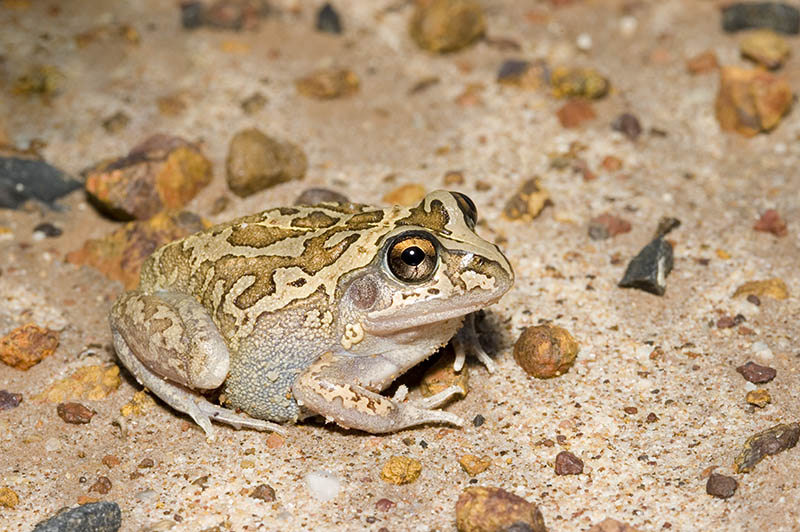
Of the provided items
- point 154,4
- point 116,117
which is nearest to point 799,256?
point 116,117

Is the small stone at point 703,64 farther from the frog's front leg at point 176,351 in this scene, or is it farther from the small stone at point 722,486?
the frog's front leg at point 176,351

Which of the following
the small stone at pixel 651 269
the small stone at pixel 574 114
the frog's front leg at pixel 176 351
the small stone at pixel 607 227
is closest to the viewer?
the frog's front leg at pixel 176 351

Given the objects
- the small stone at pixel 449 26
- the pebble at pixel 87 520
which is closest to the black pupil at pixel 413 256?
the pebble at pixel 87 520

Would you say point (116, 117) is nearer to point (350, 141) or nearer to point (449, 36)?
point (350, 141)

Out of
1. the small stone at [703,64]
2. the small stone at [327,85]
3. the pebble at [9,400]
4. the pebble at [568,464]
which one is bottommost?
the pebble at [9,400]

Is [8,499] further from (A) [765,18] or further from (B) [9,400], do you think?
(A) [765,18]

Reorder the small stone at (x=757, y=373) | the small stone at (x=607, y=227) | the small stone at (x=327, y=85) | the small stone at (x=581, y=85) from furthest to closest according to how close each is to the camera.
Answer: the small stone at (x=327, y=85) → the small stone at (x=581, y=85) → the small stone at (x=607, y=227) → the small stone at (x=757, y=373)
